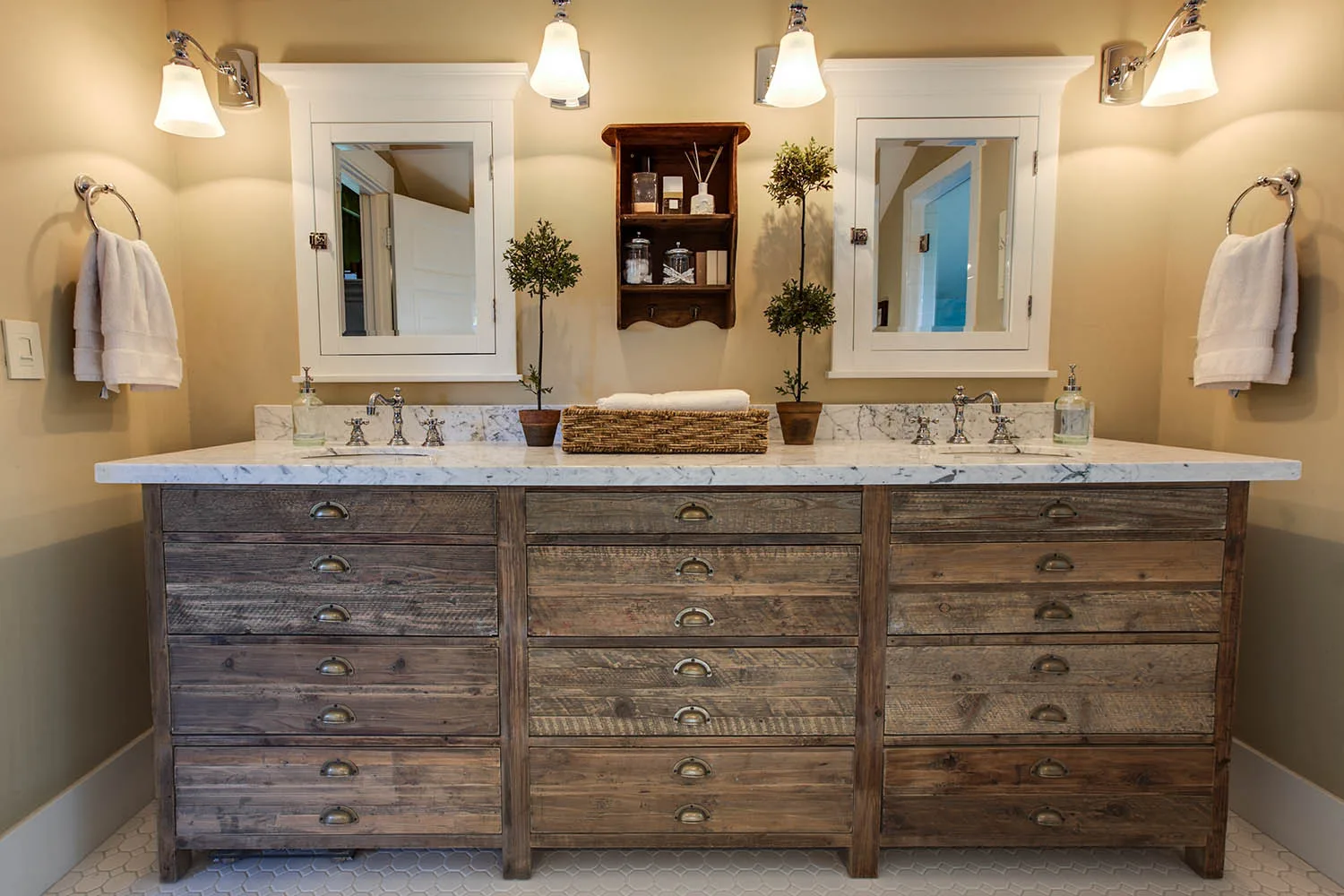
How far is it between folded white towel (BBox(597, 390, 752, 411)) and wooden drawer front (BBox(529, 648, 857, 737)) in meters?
0.55

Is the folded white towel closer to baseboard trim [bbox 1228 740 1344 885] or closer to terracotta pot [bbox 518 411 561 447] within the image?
terracotta pot [bbox 518 411 561 447]

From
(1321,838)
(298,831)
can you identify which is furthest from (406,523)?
(1321,838)

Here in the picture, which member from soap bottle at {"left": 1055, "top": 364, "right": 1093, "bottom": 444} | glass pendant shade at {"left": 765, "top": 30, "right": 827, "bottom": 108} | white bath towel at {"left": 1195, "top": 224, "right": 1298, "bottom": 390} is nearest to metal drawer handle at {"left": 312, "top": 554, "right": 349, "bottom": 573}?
glass pendant shade at {"left": 765, "top": 30, "right": 827, "bottom": 108}

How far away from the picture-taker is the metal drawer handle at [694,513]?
1197mm

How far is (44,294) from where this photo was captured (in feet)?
4.37

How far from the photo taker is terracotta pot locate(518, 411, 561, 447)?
1611 millimetres

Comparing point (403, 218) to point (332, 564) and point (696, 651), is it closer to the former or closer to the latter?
point (332, 564)

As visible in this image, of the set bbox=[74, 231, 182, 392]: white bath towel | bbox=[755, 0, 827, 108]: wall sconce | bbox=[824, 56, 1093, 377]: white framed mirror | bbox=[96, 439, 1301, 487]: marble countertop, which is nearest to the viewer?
bbox=[96, 439, 1301, 487]: marble countertop

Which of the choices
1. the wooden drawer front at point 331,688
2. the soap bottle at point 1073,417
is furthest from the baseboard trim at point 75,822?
the soap bottle at point 1073,417

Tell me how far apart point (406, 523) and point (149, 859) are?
1.02 meters

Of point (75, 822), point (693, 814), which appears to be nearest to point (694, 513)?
point (693, 814)

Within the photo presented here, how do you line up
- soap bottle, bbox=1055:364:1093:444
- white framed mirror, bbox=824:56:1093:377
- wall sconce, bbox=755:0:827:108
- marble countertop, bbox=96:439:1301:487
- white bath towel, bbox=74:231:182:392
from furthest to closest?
white framed mirror, bbox=824:56:1093:377
soap bottle, bbox=1055:364:1093:444
wall sconce, bbox=755:0:827:108
white bath towel, bbox=74:231:182:392
marble countertop, bbox=96:439:1301:487

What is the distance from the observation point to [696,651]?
1229 mm

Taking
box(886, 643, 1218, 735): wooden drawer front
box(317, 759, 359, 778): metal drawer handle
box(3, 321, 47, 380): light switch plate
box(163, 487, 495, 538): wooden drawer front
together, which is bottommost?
box(317, 759, 359, 778): metal drawer handle
